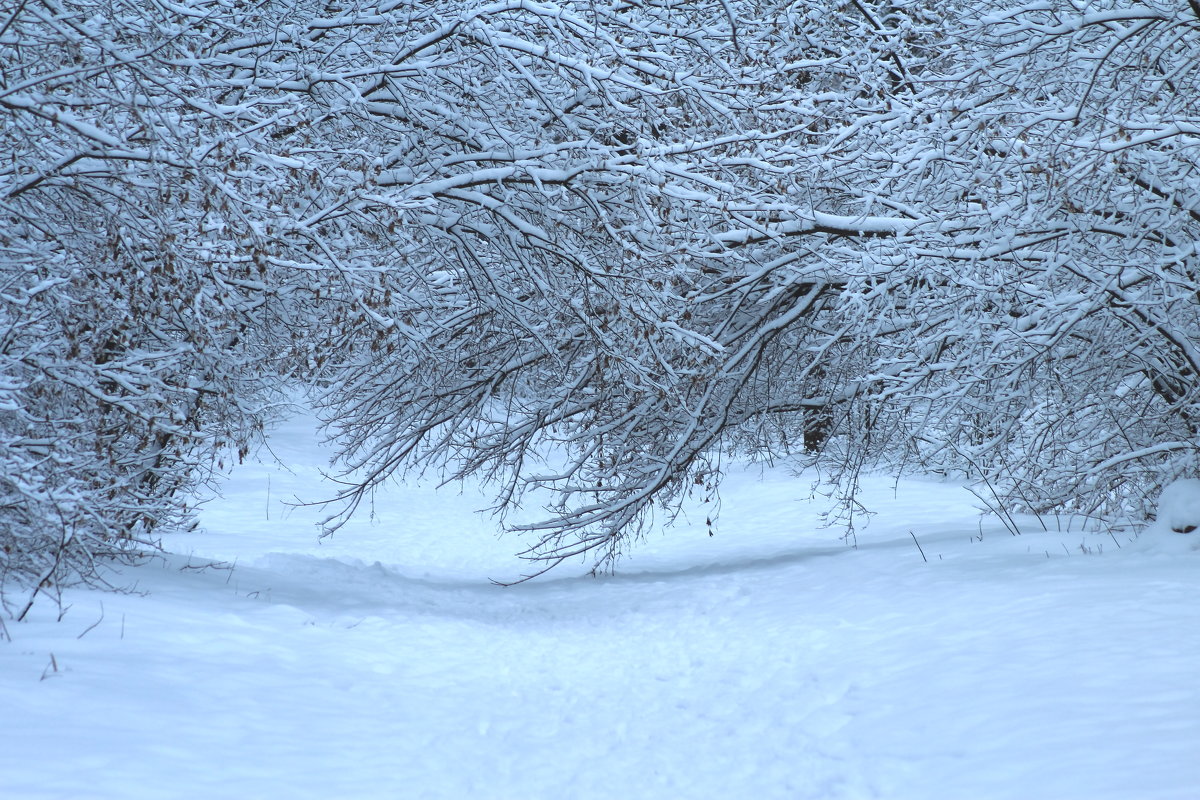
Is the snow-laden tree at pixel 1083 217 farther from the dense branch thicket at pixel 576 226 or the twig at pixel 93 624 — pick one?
the twig at pixel 93 624

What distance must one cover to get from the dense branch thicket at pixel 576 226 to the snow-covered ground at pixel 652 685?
2.73ft

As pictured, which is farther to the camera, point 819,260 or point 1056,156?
point 819,260

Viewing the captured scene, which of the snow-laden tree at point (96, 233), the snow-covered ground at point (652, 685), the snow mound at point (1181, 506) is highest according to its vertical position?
the snow-laden tree at point (96, 233)

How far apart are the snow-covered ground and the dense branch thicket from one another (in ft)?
2.73

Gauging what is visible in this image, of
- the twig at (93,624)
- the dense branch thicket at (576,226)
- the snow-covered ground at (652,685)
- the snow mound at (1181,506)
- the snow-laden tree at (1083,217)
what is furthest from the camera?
the snow mound at (1181,506)

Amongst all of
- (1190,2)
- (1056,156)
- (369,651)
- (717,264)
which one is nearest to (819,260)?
(717,264)

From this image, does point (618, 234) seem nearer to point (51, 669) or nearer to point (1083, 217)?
point (1083, 217)

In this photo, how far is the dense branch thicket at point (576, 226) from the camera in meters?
5.73

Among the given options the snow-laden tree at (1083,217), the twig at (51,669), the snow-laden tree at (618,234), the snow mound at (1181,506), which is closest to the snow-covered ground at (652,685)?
the twig at (51,669)

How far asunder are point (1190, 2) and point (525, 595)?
706 centimetres

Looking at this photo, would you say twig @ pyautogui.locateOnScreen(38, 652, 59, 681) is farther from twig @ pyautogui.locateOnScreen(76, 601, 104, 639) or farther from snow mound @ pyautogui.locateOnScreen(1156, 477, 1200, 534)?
snow mound @ pyautogui.locateOnScreen(1156, 477, 1200, 534)

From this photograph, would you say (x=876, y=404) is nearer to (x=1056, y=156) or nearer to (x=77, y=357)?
(x=1056, y=156)

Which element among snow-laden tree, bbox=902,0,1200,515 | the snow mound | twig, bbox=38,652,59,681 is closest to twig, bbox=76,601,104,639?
twig, bbox=38,652,59,681

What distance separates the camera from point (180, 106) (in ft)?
19.4
